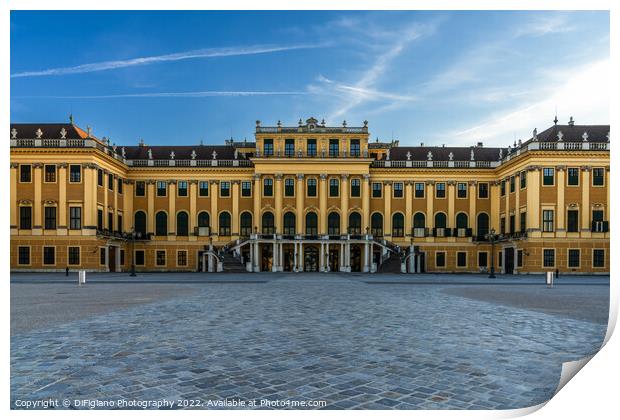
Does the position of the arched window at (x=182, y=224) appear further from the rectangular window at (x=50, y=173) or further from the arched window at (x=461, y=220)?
the arched window at (x=461, y=220)

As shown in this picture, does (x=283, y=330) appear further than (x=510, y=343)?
Yes

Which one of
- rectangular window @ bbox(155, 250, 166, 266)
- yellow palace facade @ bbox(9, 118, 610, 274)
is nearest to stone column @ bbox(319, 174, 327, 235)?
yellow palace facade @ bbox(9, 118, 610, 274)

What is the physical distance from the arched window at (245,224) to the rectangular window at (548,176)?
2847 cm

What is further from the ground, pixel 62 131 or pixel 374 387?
pixel 62 131

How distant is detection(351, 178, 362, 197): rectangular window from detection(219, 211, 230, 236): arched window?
Answer: 13336 millimetres

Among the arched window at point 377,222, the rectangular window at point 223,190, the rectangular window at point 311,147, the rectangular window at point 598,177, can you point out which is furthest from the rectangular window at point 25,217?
the rectangular window at point 598,177

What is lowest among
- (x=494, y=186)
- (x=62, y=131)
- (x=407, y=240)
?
(x=407, y=240)

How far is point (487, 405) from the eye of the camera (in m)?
5.28

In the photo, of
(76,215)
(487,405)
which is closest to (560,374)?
(487,405)

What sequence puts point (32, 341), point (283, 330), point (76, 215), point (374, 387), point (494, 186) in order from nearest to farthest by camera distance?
point (374, 387) < point (32, 341) < point (283, 330) < point (76, 215) < point (494, 186)

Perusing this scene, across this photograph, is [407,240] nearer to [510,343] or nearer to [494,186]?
[494,186]

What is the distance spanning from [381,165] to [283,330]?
44036 mm

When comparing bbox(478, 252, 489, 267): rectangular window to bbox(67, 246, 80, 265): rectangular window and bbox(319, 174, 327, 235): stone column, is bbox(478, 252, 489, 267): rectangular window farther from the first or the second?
bbox(67, 246, 80, 265): rectangular window

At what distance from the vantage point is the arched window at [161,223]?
5191 centimetres
